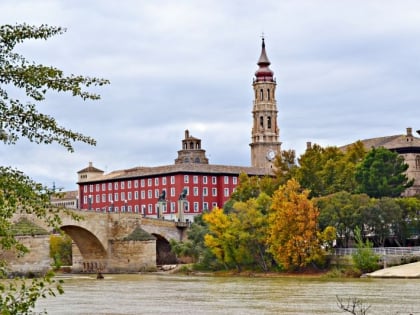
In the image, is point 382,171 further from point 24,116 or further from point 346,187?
point 24,116

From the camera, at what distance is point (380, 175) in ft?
241

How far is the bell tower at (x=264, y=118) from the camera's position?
138m

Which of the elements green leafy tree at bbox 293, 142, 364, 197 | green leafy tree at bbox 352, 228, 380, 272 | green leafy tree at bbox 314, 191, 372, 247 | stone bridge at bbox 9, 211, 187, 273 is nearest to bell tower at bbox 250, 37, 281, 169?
stone bridge at bbox 9, 211, 187, 273

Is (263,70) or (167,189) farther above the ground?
(263,70)

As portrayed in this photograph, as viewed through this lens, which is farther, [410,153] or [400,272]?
[410,153]

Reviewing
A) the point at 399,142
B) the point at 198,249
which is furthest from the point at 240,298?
the point at 399,142

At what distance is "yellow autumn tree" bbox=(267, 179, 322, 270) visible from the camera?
58125mm

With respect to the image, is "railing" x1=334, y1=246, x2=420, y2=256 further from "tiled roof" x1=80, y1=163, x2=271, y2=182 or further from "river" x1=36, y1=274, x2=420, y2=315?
"tiled roof" x1=80, y1=163, x2=271, y2=182

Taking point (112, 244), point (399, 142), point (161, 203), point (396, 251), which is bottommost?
point (396, 251)

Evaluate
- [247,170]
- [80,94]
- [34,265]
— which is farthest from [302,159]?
[80,94]

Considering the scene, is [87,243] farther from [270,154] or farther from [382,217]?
[270,154]

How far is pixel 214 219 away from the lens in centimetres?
6588

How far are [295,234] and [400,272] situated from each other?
30.0ft

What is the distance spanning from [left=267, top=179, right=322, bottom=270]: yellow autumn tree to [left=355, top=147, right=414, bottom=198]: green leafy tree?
1419cm
